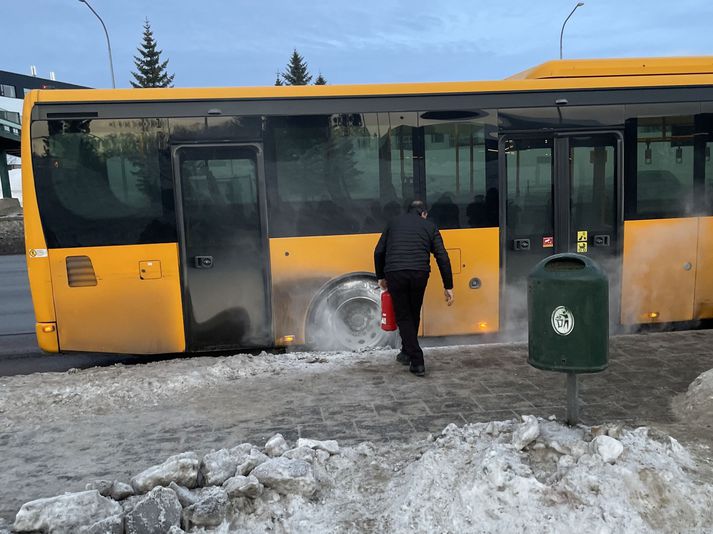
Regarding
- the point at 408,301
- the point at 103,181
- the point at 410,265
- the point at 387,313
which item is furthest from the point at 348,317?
the point at 103,181

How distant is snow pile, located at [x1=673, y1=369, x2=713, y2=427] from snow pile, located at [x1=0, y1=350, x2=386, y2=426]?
9.94 ft

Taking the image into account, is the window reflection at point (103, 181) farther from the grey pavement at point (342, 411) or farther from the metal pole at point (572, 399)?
the metal pole at point (572, 399)

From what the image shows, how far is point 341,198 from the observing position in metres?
6.95

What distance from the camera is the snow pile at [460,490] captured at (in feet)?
10.3

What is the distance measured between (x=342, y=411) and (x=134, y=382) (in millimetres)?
2310

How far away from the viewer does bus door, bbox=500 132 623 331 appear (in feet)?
23.7

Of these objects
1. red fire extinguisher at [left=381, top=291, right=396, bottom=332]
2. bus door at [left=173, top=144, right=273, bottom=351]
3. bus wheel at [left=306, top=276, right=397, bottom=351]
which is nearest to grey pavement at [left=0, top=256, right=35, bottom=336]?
bus door at [left=173, top=144, right=273, bottom=351]

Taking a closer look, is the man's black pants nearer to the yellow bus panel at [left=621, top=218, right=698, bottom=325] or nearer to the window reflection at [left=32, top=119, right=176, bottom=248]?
the window reflection at [left=32, top=119, right=176, bottom=248]

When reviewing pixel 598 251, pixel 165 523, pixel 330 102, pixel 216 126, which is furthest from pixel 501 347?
pixel 165 523

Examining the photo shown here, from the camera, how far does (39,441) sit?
4707mm

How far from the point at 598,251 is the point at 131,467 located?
5.87 metres

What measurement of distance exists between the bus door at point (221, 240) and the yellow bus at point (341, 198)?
17mm

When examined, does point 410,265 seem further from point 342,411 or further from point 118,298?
point 118,298

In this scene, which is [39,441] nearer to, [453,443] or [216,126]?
[453,443]
